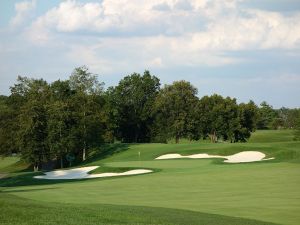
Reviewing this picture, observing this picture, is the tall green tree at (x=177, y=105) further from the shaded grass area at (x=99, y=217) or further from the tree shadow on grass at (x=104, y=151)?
the shaded grass area at (x=99, y=217)

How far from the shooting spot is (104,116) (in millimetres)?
69688

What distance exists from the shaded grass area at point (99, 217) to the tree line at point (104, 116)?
44992 mm

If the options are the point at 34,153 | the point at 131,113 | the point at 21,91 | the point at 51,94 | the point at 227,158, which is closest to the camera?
the point at 227,158

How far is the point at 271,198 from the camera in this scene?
63.3ft

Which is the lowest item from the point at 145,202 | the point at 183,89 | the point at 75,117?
the point at 145,202

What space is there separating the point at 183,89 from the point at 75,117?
1125 inches

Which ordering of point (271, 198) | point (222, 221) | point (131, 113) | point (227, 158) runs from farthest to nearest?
1. point (131, 113)
2. point (227, 158)
3. point (271, 198)
4. point (222, 221)

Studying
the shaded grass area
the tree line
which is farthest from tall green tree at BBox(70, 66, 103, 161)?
the shaded grass area

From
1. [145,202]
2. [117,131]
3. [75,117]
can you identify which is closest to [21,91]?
[75,117]

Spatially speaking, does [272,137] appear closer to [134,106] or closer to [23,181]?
[134,106]

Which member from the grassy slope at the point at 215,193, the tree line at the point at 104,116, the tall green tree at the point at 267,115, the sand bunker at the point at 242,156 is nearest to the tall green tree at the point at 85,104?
the tree line at the point at 104,116

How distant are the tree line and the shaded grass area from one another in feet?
148

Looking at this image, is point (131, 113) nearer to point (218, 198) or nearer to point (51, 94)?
point (51, 94)

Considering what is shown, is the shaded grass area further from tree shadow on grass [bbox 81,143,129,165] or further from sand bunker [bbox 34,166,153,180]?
tree shadow on grass [bbox 81,143,129,165]
